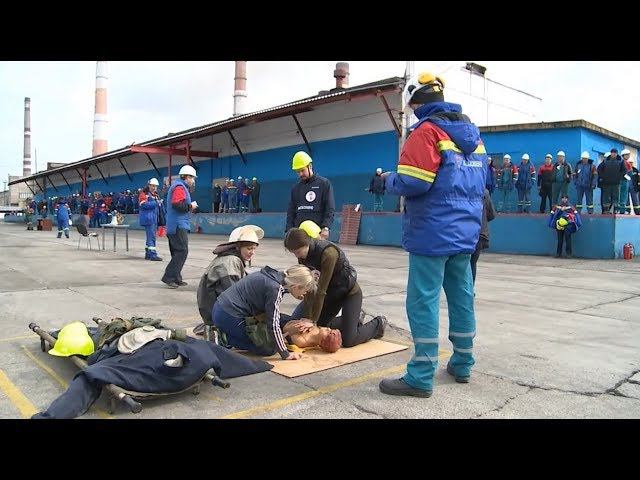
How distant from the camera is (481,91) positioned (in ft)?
74.3

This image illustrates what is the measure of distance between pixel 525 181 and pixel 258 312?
46.8ft

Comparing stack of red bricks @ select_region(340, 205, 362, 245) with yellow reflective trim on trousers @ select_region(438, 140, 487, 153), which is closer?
yellow reflective trim on trousers @ select_region(438, 140, 487, 153)

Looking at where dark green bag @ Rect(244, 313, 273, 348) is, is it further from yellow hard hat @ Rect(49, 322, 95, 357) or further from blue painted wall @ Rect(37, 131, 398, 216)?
blue painted wall @ Rect(37, 131, 398, 216)

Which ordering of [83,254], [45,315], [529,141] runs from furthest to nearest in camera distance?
[529,141] → [83,254] → [45,315]

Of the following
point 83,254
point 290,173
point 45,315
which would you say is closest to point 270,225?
point 290,173

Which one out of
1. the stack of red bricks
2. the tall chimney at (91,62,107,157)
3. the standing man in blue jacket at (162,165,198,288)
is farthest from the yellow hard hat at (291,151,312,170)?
the tall chimney at (91,62,107,157)

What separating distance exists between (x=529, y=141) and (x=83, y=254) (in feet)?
48.4

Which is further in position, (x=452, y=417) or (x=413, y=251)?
(x=413, y=251)

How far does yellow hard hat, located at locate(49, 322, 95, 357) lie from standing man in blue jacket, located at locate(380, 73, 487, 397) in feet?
7.34

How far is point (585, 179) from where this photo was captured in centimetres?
1495

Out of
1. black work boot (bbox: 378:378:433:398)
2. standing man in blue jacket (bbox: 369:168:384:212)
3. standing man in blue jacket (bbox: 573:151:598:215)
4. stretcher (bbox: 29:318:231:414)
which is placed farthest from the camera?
standing man in blue jacket (bbox: 369:168:384:212)

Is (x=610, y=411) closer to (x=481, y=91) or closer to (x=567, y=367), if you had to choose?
(x=567, y=367)

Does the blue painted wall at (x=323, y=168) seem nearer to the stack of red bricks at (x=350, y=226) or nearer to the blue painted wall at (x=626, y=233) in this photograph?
the stack of red bricks at (x=350, y=226)

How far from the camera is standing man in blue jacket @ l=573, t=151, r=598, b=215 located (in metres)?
14.9
